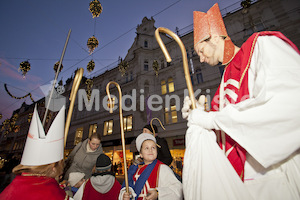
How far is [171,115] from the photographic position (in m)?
12.8

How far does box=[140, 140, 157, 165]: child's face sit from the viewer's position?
2348mm

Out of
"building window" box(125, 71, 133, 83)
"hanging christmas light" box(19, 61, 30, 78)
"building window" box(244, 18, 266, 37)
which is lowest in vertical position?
"hanging christmas light" box(19, 61, 30, 78)

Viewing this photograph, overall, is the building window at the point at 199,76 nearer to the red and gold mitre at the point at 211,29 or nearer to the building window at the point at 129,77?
the building window at the point at 129,77

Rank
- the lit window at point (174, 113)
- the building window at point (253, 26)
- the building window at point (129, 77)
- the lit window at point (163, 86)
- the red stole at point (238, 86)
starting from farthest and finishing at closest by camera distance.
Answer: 1. the building window at point (129, 77)
2. the lit window at point (163, 86)
3. the lit window at point (174, 113)
4. the building window at point (253, 26)
5. the red stole at point (238, 86)

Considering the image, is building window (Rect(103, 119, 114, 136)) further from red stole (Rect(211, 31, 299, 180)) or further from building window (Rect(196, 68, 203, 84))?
red stole (Rect(211, 31, 299, 180))

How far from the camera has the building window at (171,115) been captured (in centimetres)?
1259

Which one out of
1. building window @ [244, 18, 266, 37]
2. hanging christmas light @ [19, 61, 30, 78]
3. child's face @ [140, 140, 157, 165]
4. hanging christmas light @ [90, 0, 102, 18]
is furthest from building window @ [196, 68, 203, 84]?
hanging christmas light @ [19, 61, 30, 78]

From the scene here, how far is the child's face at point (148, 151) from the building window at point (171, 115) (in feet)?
34.1

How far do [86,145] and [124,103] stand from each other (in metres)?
12.3

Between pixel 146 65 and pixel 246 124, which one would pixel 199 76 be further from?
pixel 246 124

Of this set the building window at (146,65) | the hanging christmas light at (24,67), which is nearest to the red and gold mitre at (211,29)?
the hanging christmas light at (24,67)

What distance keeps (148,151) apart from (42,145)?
62.6 inches

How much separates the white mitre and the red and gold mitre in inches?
71.5

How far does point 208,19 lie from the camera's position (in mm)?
1433
